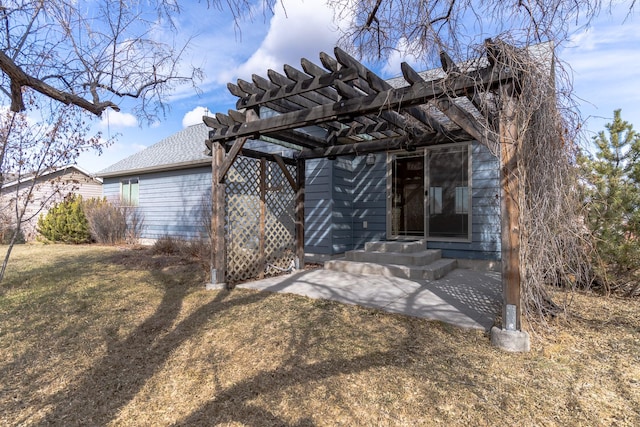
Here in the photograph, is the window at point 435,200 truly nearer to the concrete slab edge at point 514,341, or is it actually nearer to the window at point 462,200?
the window at point 462,200

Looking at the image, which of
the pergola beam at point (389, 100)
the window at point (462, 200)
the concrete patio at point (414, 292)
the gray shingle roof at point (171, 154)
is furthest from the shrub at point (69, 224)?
the window at point (462, 200)

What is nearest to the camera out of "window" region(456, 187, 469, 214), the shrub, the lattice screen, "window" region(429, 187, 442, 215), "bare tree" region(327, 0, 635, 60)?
"bare tree" region(327, 0, 635, 60)

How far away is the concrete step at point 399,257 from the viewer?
5945mm

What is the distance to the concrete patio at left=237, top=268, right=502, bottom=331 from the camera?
3775 mm

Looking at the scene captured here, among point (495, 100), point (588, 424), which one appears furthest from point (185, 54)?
point (588, 424)

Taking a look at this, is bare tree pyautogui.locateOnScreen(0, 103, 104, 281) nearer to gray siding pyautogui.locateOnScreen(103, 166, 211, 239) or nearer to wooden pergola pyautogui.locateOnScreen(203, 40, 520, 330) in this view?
wooden pergola pyautogui.locateOnScreen(203, 40, 520, 330)

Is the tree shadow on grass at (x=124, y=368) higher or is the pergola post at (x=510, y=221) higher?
the pergola post at (x=510, y=221)

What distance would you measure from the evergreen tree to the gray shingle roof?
8.31 m

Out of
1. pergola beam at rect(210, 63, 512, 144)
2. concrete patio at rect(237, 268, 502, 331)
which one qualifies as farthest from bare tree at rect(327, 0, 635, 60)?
concrete patio at rect(237, 268, 502, 331)

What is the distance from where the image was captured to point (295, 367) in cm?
261

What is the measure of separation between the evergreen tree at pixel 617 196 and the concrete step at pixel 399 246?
103 inches

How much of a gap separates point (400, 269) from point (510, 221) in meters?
2.88

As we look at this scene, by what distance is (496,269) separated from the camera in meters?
6.19

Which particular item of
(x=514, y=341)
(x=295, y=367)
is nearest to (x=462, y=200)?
(x=514, y=341)
